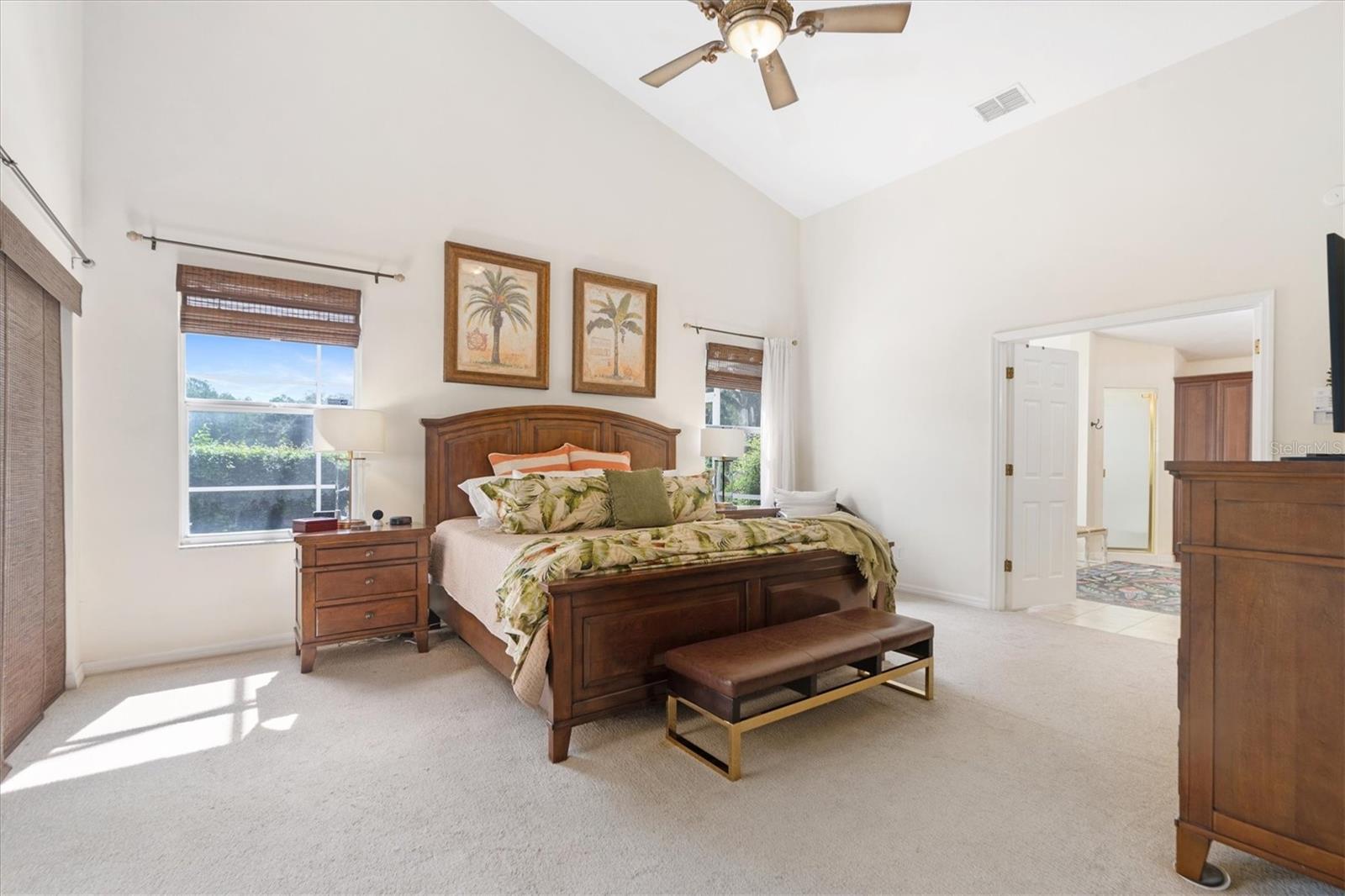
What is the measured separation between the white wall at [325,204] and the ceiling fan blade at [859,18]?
258 centimetres

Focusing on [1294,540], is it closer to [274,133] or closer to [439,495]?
[439,495]

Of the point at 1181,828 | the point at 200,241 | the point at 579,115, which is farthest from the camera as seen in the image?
the point at 579,115

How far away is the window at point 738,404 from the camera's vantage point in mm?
5789

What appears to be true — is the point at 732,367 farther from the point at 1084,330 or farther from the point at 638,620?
the point at 638,620

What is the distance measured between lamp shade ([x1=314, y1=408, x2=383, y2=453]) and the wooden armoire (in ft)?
29.2

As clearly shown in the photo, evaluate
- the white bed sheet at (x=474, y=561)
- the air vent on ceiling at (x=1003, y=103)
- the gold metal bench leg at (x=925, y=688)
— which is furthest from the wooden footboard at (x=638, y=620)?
the air vent on ceiling at (x=1003, y=103)

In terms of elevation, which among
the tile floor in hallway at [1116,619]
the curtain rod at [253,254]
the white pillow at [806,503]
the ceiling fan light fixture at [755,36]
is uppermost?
the ceiling fan light fixture at [755,36]

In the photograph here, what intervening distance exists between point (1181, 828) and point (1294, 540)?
0.85 m

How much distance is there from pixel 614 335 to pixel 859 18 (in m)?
2.89

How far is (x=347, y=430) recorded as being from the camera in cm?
356

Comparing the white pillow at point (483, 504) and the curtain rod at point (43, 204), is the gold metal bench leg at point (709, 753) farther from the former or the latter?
the curtain rod at point (43, 204)

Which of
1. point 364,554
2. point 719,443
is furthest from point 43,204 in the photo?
point 719,443

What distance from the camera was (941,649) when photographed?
3.79 m

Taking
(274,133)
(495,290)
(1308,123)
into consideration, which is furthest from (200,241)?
(1308,123)
